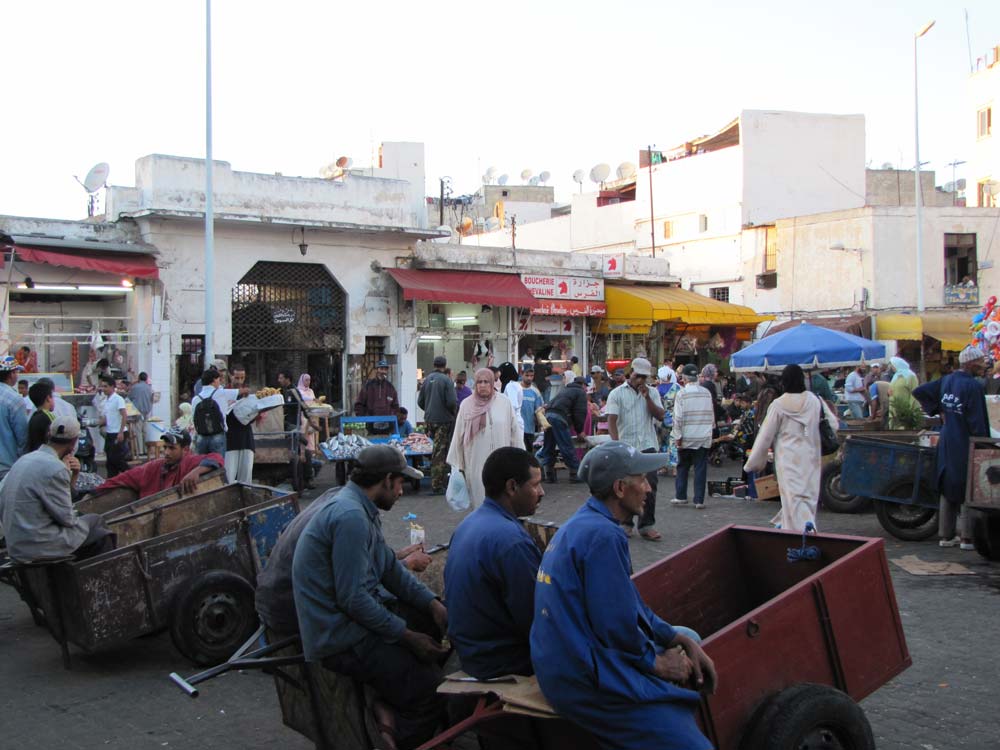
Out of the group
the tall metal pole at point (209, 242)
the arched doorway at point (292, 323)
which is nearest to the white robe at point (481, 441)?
the tall metal pole at point (209, 242)

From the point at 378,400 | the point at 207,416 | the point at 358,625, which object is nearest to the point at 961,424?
the point at 358,625

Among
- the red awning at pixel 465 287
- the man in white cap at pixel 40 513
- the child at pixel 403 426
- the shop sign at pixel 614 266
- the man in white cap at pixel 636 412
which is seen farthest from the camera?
the shop sign at pixel 614 266

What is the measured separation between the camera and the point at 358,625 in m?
4.16

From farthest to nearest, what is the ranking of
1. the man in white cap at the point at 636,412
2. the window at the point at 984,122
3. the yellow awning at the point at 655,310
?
the window at the point at 984,122
the yellow awning at the point at 655,310
the man in white cap at the point at 636,412

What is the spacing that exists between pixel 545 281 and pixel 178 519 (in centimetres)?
1943

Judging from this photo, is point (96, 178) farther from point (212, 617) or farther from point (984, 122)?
point (984, 122)

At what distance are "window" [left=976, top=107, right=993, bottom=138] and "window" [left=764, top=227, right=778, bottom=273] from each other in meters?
Result: 15.2

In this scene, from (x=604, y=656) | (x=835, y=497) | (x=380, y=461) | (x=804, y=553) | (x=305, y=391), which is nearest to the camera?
(x=604, y=656)

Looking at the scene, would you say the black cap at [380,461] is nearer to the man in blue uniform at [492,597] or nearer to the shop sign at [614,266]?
the man in blue uniform at [492,597]

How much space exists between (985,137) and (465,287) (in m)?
30.8

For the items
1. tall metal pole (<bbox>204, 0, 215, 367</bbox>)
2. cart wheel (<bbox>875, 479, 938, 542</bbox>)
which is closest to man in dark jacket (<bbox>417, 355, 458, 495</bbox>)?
cart wheel (<bbox>875, 479, 938, 542</bbox>)

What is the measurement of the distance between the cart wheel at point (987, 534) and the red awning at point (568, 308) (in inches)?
670

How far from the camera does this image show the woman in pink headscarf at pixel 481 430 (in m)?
8.45

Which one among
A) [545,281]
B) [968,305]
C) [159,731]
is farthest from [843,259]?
[159,731]
